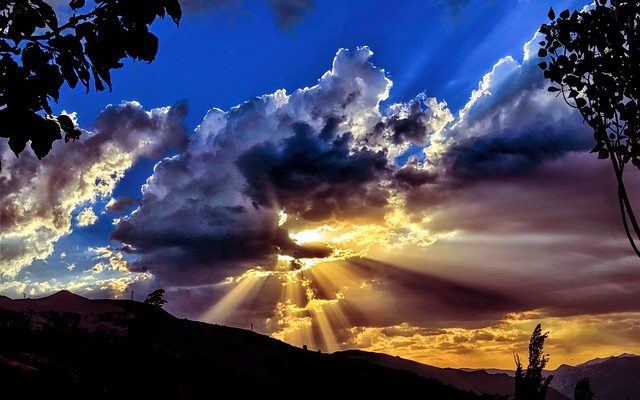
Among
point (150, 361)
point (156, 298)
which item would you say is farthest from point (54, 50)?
point (150, 361)

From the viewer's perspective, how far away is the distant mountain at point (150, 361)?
29.1m

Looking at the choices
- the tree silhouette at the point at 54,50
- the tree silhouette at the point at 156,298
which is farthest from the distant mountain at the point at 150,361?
the tree silhouette at the point at 54,50

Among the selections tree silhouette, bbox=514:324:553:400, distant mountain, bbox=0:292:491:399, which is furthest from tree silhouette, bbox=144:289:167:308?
tree silhouette, bbox=514:324:553:400

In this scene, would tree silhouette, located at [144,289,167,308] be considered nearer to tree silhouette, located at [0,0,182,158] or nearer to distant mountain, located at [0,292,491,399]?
distant mountain, located at [0,292,491,399]

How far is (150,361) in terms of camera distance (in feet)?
221

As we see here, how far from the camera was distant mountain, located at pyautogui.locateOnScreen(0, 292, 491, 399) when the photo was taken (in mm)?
29078

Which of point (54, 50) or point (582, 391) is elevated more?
point (54, 50)

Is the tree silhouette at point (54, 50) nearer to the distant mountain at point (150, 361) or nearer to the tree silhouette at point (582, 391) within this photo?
the distant mountain at point (150, 361)

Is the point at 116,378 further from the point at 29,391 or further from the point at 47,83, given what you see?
the point at 47,83

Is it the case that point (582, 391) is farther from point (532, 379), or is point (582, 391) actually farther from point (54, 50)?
point (54, 50)

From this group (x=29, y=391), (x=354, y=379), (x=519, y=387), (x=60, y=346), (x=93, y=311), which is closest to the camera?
(x=519, y=387)

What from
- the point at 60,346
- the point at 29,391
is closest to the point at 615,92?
the point at 29,391

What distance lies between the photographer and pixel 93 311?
95.4 metres

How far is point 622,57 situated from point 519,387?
80.1 ft
